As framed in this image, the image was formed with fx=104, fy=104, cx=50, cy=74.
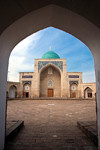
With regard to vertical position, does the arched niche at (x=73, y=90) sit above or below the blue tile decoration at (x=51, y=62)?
below

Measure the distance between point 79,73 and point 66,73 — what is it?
2.74 m

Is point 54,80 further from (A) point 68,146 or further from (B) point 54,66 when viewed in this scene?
(A) point 68,146

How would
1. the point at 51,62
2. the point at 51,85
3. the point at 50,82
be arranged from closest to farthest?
the point at 51,62, the point at 51,85, the point at 50,82

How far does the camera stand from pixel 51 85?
889 inches

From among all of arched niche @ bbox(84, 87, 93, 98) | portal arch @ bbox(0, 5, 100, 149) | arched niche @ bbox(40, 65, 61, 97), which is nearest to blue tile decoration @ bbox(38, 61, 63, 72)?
arched niche @ bbox(40, 65, 61, 97)

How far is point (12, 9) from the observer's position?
6.03 feet

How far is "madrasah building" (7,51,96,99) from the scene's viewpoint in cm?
2044

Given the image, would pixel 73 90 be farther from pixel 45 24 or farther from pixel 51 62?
pixel 45 24

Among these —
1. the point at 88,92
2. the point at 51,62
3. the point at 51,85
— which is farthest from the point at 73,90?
the point at 51,62

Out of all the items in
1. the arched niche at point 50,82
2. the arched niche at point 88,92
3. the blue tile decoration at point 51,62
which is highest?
the blue tile decoration at point 51,62

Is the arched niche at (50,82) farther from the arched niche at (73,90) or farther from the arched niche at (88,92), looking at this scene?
the arched niche at (88,92)

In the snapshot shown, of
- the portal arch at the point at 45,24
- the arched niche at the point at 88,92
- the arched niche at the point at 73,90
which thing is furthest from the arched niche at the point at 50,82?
the portal arch at the point at 45,24

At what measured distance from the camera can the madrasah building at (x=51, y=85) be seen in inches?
805

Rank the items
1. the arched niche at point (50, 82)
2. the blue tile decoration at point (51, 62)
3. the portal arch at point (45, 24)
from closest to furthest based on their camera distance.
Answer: the portal arch at point (45, 24)
the blue tile decoration at point (51, 62)
the arched niche at point (50, 82)
